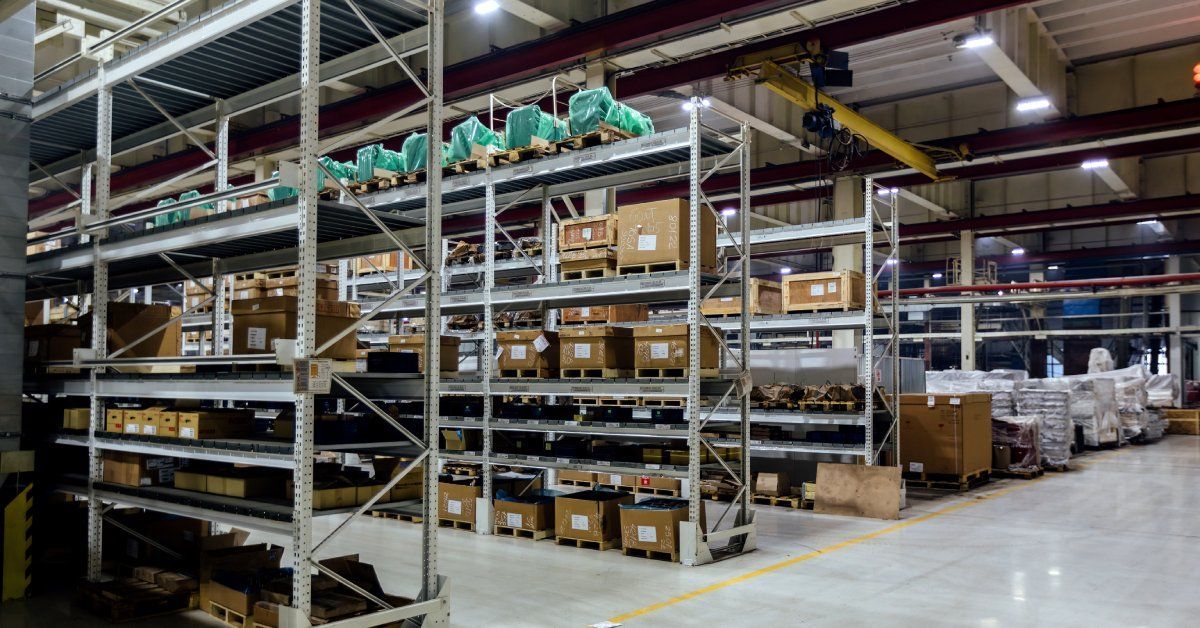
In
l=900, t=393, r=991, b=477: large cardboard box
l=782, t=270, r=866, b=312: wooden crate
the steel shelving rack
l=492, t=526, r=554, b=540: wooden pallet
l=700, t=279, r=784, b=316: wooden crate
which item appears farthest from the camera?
l=900, t=393, r=991, b=477: large cardboard box

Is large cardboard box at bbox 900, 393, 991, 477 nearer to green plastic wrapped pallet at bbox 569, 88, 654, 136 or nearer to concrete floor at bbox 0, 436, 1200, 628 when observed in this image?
concrete floor at bbox 0, 436, 1200, 628

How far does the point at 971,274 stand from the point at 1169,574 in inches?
723

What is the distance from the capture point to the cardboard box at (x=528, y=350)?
8953 mm

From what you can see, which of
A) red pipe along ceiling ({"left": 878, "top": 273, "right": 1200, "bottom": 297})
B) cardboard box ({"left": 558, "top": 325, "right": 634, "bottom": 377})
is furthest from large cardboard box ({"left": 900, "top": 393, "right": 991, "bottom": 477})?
red pipe along ceiling ({"left": 878, "top": 273, "right": 1200, "bottom": 297})

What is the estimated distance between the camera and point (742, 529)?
26.5 ft

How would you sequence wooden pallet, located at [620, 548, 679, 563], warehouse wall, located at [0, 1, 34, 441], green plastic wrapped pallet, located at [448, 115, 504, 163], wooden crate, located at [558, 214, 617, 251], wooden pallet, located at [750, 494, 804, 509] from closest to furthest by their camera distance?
warehouse wall, located at [0, 1, 34, 441]
wooden pallet, located at [620, 548, 679, 563]
wooden crate, located at [558, 214, 617, 251]
green plastic wrapped pallet, located at [448, 115, 504, 163]
wooden pallet, located at [750, 494, 804, 509]

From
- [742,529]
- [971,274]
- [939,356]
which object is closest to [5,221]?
[742,529]

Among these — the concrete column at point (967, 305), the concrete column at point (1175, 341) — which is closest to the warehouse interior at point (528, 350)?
the concrete column at point (967, 305)

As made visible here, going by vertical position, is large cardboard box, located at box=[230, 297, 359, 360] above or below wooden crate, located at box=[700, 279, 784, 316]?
below

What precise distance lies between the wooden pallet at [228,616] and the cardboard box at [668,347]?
403cm

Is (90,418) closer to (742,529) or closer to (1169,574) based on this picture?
(742,529)

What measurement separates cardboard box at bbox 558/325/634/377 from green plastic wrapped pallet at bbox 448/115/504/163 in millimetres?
2227

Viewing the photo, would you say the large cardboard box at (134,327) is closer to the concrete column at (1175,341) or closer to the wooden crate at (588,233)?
the wooden crate at (588,233)

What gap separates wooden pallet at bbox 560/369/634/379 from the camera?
8384 millimetres
